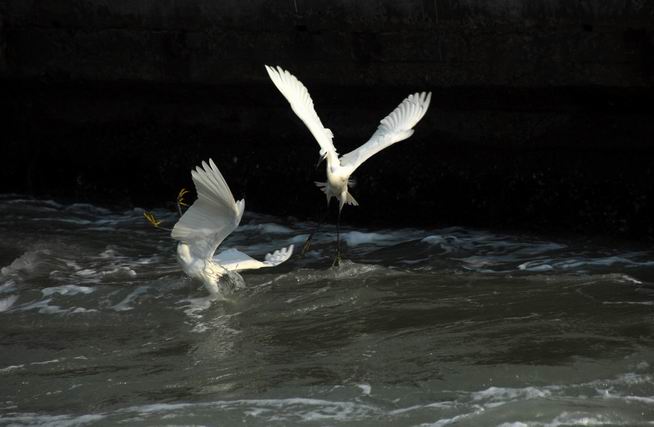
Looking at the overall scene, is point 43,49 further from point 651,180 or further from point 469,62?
point 651,180

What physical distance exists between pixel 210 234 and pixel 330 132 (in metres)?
1.33

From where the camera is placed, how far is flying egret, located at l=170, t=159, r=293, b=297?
6328 mm

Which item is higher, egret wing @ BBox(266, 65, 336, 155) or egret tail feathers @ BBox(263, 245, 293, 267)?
egret wing @ BBox(266, 65, 336, 155)

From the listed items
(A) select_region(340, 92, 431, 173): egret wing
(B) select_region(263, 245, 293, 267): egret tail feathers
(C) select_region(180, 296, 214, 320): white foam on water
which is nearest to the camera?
(B) select_region(263, 245, 293, 267): egret tail feathers

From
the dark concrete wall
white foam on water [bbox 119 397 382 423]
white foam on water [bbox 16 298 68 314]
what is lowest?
white foam on water [bbox 119 397 382 423]

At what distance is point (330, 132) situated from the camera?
7.73 metres

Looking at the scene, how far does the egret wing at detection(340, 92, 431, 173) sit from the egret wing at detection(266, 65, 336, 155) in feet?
0.65

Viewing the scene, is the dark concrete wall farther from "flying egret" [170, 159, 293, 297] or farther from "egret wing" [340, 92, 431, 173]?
"flying egret" [170, 159, 293, 297]

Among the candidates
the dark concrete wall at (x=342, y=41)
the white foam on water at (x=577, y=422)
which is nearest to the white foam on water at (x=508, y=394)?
the white foam on water at (x=577, y=422)

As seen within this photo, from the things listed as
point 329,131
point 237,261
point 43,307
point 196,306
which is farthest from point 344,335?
point 43,307

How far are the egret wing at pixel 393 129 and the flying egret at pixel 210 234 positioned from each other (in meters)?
1.18

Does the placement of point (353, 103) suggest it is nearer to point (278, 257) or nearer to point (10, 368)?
point (278, 257)

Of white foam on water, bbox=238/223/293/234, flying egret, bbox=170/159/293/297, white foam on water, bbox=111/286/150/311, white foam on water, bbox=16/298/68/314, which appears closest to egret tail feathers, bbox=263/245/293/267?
flying egret, bbox=170/159/293/297

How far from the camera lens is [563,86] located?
8.56 m
